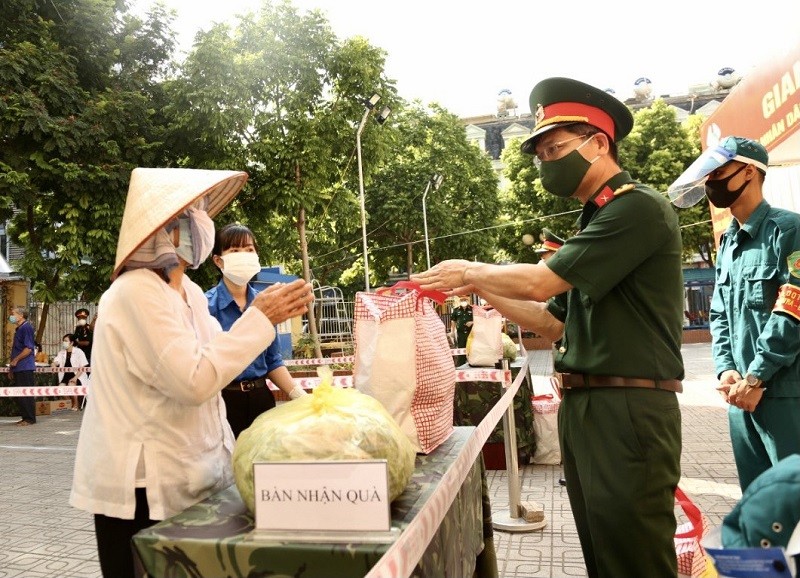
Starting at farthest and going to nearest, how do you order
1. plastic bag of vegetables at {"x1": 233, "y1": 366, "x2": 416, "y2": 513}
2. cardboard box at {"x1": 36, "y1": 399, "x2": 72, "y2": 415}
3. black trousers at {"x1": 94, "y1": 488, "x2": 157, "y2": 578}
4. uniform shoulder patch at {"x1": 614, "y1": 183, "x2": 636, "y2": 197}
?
cardboard box at {"x1": 36, "y1": 399, "x2": 72, "y2": 415} < uniform shoulder patch at {"x1": 614, "y1": 183, "x2": 636, "y2": 197} < black trousers at {"x1": 94, "y1": 488, "x2": 157, "y2": 578} < plastic bag of vegetables at {"x1": 233, "y1": 366, "x2": 416, "y2": 513}

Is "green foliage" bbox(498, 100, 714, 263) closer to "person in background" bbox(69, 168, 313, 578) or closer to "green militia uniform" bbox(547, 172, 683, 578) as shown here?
"green militia uniform" bbox(547, 172, 683, 578)

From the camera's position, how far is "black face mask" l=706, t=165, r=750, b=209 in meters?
3.04

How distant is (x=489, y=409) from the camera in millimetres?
6516

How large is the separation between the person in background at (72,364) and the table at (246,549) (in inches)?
498

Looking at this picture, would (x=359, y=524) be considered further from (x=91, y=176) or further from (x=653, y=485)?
(x=91, y=176)

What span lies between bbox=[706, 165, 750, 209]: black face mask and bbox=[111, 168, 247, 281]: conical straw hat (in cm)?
237

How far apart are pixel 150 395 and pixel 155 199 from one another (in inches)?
22.6

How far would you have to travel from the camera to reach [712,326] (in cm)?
337

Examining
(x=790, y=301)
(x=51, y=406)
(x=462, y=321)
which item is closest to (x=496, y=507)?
(x=790, y=301)

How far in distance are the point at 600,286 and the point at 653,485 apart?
67 centimetres

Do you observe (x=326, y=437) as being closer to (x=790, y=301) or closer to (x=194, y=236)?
(x=194, y=236)

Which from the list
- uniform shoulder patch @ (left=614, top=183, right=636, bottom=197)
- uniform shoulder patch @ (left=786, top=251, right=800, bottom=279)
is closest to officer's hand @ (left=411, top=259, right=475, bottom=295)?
uniform shoulder patch @ (left=614, top=183, right=636, bottom=197)

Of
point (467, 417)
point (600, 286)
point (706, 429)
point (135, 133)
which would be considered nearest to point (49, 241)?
point (135, 133)

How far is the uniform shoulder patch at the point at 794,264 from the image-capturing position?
275cm
